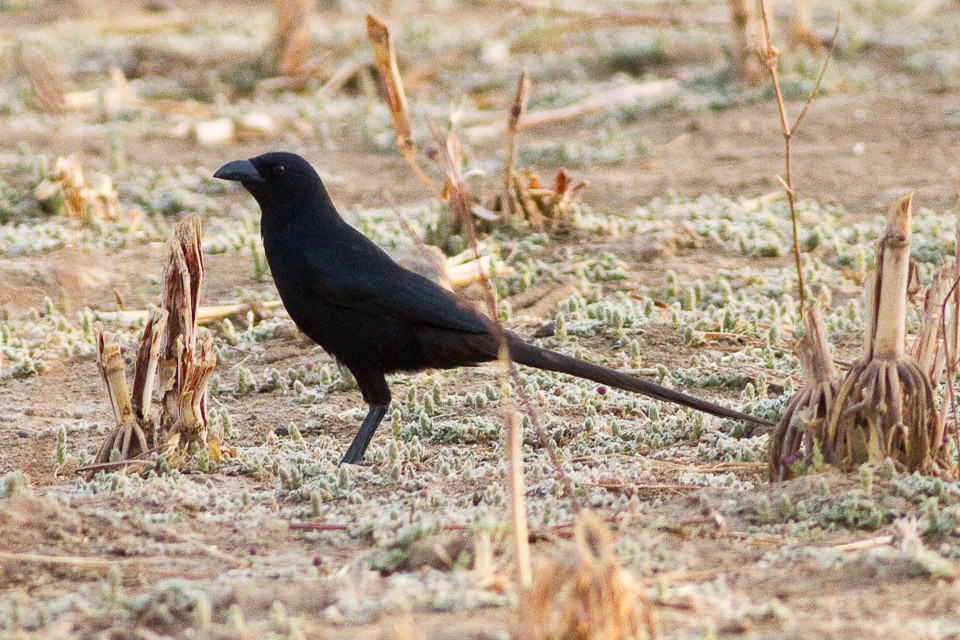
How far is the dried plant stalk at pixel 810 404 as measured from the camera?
428 cm

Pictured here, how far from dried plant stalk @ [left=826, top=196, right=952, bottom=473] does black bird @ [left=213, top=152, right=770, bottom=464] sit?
1400 millimetres

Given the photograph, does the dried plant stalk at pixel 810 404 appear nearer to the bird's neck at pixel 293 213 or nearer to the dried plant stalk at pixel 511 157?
the bird's neck at pixel 293 213

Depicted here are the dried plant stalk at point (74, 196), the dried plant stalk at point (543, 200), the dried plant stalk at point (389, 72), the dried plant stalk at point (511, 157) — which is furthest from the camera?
the dried plant stalk at point (74, 196)

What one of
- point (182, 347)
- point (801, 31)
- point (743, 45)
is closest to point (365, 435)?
point (182, 347)

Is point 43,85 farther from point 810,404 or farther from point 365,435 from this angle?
point 810,404

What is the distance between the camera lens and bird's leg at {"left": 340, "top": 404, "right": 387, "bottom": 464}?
5.15 meters

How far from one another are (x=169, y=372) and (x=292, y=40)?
9252 millimetres

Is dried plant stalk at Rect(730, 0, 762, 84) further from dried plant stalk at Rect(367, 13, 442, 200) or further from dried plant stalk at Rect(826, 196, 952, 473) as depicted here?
dried plant stalk at Rect(826, 196, 952, 473)

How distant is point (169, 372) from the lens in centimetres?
502

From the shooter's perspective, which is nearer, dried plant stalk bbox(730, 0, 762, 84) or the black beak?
the black beak

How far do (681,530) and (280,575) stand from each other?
116 centimetres

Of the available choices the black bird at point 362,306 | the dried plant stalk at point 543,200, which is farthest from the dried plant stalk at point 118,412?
the dried plant stalk at point 543,200

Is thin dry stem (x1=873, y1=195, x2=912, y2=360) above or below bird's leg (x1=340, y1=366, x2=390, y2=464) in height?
above

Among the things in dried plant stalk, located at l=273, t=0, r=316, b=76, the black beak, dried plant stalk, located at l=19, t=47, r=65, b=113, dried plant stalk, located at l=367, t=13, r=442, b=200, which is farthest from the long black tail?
dried plant stalk, located at l=273, t=0, r=316, b=76
